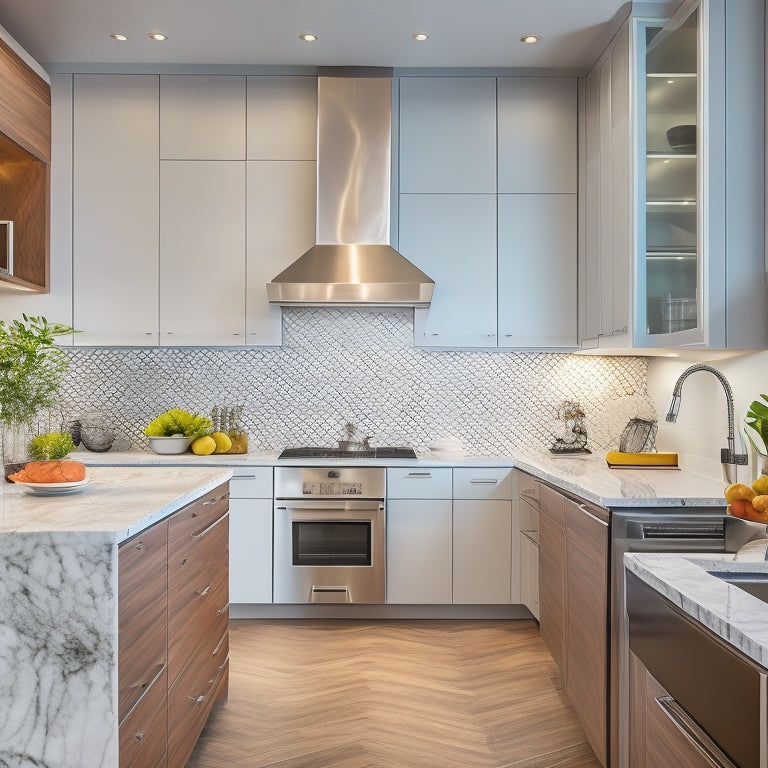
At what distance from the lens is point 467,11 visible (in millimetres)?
3205

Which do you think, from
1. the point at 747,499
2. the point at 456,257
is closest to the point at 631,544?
the point at 747,499

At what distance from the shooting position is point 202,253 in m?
3.89

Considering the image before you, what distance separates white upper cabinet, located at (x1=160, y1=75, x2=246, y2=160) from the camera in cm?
389

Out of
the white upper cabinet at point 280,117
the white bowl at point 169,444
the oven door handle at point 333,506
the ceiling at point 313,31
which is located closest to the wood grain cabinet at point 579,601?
the oven door handle at point 333,506

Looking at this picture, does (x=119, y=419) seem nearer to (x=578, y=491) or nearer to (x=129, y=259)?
(x=129, y=259)

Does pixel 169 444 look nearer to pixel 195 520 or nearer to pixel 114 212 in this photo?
pixel 114 212

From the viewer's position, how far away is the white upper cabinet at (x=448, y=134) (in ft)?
12.8

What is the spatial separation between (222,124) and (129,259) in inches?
35.7

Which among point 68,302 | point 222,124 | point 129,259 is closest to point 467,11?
point 222,124

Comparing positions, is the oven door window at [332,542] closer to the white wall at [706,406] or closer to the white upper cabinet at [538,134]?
the white wall at [706,406]

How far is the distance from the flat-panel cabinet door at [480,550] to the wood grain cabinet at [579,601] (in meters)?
0.56

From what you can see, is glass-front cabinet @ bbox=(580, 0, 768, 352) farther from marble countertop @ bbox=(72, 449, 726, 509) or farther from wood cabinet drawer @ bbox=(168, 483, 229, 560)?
wood cabinet drawer @ bbox=(168, 483, 229, 560)

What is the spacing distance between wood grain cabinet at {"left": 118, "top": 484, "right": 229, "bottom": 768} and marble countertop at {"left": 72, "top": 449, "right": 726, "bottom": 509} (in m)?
1.11

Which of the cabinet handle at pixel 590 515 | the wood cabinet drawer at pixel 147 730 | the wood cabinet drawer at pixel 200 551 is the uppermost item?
the cabinet handle at pixel 590 515
